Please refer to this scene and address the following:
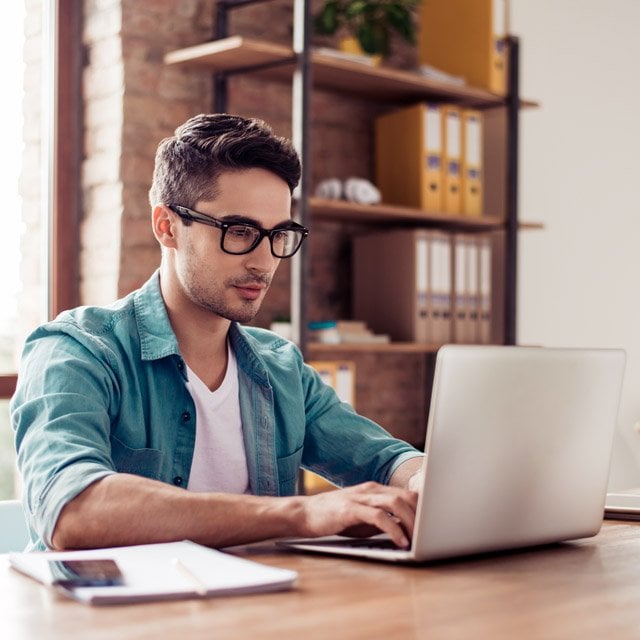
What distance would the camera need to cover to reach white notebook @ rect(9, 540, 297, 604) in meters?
1.05

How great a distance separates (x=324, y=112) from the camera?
12.4 feet

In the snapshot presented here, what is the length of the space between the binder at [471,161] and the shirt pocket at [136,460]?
2.32 metres

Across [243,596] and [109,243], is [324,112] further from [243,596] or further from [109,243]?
[243,596]

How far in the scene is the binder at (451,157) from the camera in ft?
12.0

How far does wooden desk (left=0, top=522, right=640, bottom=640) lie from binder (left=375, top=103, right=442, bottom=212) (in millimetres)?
2440

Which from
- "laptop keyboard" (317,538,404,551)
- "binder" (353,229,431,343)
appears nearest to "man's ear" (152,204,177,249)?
"laptop keyboard" (317,538,404,551)

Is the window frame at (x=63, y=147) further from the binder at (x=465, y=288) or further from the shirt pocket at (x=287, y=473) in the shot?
the shirt pocket at (x=287, y=473)

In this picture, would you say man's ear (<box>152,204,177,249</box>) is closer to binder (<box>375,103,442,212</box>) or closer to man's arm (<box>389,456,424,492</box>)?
man's arm (<box>389,456,424,492</box>)

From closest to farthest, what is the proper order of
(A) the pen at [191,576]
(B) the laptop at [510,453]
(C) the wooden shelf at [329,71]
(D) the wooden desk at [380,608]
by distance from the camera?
(D) the wooden desk at [380,608] < (A) the pen at [191,576] < (B) the laptop at [510,453] < (C) the wooden shelf at [329,71]

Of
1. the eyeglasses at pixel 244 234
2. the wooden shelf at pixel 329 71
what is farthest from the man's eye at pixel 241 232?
the wooden shelf at pixel 329 71

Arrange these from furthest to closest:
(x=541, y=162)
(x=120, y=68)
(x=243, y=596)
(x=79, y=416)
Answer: (x=541, y=162) → (x=120, y=68) → (x=79, y=416) → (x=243, y=596)

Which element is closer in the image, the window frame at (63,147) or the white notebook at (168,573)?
the white notebook at (168,573)

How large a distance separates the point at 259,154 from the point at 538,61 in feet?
9.78

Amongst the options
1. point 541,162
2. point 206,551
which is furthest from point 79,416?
point 541,162
